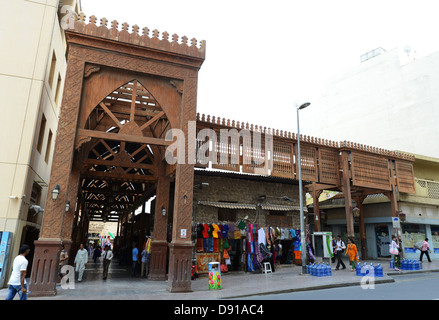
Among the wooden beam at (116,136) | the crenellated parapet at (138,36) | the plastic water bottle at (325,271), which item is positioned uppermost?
the crenellated parapet at (138,36)

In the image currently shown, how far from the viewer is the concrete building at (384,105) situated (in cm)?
3152

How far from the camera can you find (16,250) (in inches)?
454

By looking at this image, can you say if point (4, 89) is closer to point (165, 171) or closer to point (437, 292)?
point (165, 171)

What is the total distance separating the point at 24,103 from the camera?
12305mm

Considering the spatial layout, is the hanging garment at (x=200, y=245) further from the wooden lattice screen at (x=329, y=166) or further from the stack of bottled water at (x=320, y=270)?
the wooden lattice screen at (x=329, y=166)

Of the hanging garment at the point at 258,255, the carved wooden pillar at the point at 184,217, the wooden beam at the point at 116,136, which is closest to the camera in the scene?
the carved wooden pillar at the point at 184,217

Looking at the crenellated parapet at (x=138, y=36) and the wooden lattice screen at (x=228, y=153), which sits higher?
the crenellated parapet at (x=138, y=36)

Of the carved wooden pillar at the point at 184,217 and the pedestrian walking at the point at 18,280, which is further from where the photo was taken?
the carved wooden pillar at the point at 184,217

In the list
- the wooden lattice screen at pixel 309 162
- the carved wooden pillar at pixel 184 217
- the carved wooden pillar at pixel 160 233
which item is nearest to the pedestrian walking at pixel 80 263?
the carved wooden pillar at pixel 160 233

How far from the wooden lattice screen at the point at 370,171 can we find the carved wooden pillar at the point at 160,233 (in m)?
11.4

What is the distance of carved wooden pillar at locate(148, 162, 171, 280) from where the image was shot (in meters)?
14.0

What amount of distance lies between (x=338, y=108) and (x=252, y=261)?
31.3 meters

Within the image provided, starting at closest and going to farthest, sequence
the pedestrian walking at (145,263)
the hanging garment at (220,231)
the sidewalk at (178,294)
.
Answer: the sidewalk at (178,294) < the pedestrian walking at (145,263) < the hanging garment at (220,231)

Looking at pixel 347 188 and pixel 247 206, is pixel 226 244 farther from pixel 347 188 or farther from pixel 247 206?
pixel 347 188
